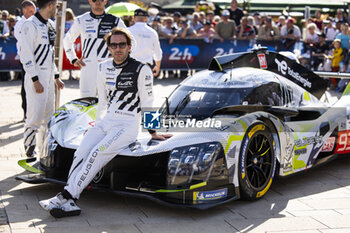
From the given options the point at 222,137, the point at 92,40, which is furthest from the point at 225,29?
the point at 222,137

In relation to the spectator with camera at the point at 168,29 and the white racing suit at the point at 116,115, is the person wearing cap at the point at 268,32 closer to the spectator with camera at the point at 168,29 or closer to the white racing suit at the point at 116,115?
the spectator with camera at the point at 168,29

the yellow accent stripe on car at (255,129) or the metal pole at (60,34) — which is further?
the metal pole at (60,34)

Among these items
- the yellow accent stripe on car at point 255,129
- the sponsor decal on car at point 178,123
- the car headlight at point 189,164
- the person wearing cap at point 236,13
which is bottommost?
the car headlight at point 189,164

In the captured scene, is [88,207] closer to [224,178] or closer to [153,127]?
[153,127]

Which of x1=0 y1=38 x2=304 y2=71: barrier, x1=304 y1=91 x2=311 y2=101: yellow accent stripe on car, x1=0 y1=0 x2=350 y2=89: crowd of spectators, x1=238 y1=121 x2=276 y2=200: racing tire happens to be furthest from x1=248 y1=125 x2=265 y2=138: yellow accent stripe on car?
x1=0 y1=38 x2=304 y2=71: barrier

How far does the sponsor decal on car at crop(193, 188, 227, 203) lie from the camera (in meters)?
5.14

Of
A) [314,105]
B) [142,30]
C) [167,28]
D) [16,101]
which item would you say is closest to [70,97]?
[16,101]

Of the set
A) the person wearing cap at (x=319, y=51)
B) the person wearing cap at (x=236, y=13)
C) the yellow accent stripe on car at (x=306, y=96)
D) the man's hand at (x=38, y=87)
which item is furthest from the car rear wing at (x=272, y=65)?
the person wearing cap at (x=236, y=13)

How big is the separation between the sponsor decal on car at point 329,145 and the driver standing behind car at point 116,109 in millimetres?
2215

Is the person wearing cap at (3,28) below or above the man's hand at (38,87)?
above

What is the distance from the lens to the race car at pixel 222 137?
5191 mm

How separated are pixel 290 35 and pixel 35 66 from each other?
12.1 metres

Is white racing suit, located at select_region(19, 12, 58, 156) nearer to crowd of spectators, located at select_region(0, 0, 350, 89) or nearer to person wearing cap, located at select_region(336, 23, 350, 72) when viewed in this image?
crowd of spectators, located at select_region(0, 0, 350, 89)

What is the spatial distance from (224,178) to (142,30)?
493cm
